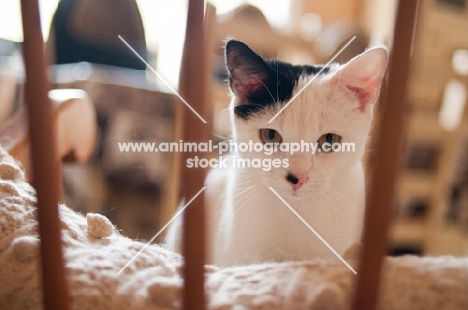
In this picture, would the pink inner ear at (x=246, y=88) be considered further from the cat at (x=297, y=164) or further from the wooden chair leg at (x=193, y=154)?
the wooden chair leg at (x=193, y=154)

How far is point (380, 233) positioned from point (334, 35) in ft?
4.38

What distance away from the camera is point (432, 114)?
2090 millimetres

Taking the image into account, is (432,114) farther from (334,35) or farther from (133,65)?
(133,65)

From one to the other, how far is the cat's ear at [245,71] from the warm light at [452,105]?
1.54 m

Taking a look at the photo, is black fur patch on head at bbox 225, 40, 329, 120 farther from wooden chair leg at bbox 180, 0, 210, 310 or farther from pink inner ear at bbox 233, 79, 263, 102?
wooden chair leg at bbox 180, 0, 210, 310

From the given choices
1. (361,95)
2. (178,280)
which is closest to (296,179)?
(361,95)

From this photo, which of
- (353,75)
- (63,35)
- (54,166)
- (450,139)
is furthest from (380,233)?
(450,139)

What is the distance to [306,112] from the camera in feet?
2.34

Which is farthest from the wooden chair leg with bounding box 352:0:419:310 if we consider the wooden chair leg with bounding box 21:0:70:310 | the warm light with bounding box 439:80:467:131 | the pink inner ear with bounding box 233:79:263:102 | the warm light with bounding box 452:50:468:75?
the warm light with bounding box 452:50:468:75

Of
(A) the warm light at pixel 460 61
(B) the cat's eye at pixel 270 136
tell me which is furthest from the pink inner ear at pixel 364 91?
(A) the warm light at pixel 460 61

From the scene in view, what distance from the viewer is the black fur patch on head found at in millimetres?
734

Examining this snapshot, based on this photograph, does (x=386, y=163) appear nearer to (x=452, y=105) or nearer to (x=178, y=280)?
(x=178, y=280)

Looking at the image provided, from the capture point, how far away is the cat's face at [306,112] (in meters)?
0.71

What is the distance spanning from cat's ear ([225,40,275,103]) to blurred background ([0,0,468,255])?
0.26 metres
